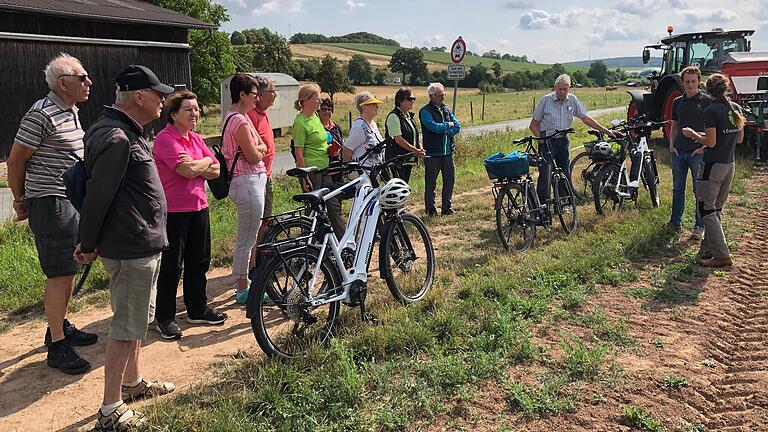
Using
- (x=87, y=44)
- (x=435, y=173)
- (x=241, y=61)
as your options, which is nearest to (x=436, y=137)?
(x=435, y=173)

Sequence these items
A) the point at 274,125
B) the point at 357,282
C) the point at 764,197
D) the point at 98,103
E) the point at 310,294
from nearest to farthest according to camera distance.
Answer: the point at 310,294, the point at 357,282, the point at 764,197, the point at 98,103, the point at 274,125

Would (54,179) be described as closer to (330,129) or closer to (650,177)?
(330,129)

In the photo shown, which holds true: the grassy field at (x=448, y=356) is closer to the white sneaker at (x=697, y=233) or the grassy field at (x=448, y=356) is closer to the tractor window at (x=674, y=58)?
the white sneaker at (x=697, y=233)

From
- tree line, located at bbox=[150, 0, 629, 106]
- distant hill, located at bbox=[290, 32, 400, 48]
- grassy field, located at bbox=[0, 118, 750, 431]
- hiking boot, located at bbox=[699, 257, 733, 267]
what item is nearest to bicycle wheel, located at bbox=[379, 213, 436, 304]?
grassy field, located at bbox=[0, 118, 750, 431]

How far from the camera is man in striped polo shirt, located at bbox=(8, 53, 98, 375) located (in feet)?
12.7

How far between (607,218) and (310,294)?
4.92 meters

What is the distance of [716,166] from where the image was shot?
5.94 m

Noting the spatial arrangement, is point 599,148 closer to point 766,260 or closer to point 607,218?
point 607,218

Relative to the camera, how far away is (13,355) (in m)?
4.33

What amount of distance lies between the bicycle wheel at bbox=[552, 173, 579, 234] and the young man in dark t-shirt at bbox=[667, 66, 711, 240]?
3.84 ft

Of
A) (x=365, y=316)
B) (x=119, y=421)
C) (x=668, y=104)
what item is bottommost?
(x=119, y=421)

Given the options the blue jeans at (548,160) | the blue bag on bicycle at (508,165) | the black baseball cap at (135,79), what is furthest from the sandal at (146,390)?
the blue jeans at (548,160)

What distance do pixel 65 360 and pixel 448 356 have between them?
2.65 metres

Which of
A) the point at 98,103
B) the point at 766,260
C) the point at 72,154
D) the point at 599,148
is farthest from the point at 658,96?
the point at 98,103
